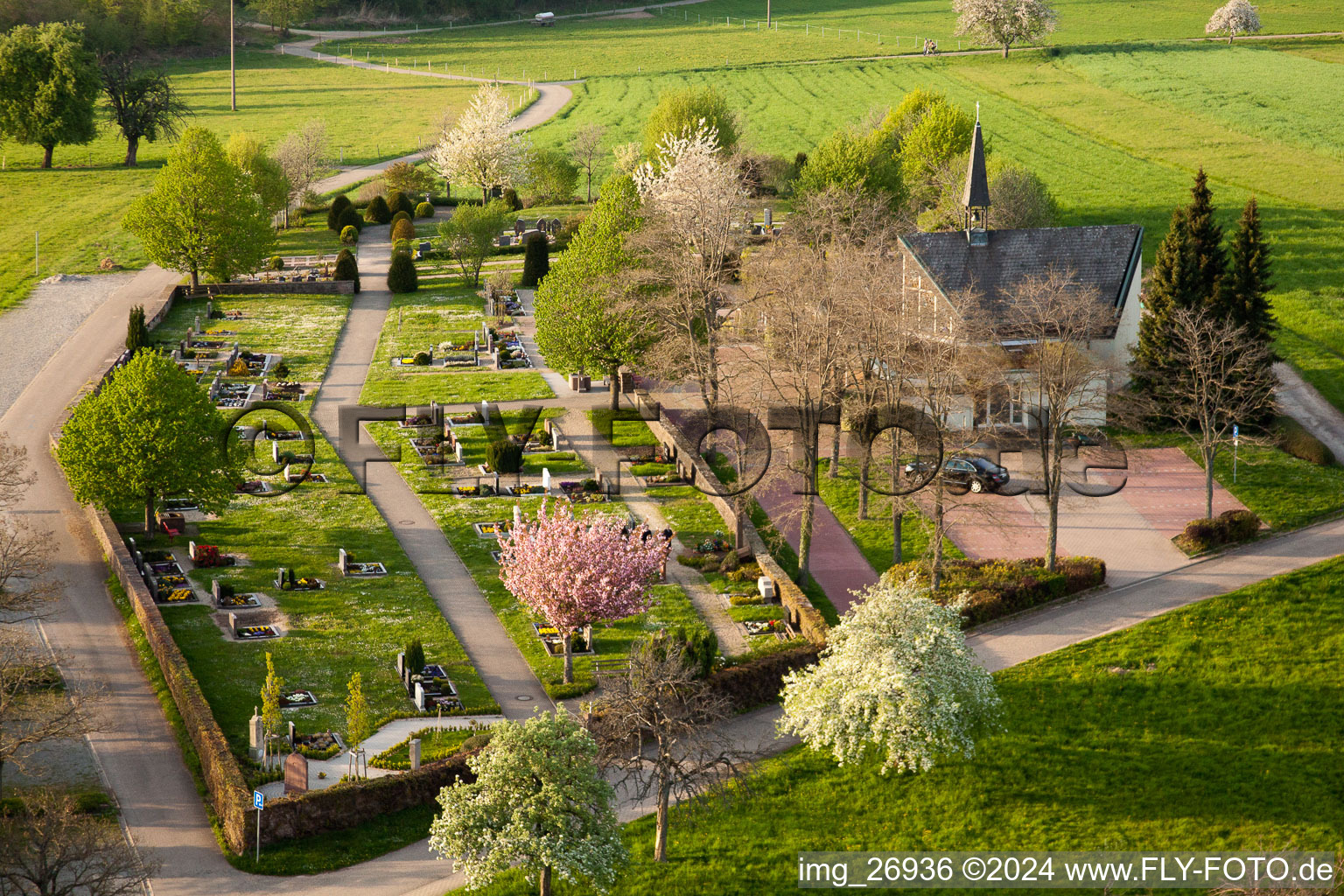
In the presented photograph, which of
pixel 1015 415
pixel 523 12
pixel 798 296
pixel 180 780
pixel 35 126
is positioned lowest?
pixel 180 780

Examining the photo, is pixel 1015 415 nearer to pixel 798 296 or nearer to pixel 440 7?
pixel 798 296

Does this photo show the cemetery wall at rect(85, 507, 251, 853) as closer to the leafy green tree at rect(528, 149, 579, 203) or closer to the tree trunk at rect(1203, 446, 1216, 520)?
the tree trunk at rect(1203, 446, 1216, 520)

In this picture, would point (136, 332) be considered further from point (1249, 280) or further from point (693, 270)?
point (1249, 280)

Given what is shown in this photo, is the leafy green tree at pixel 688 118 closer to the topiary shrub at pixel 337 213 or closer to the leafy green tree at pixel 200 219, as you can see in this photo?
the topiary shrub at pixel 337 213

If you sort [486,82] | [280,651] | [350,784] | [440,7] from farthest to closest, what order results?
[440,7], [486,82], [280,651], [350,784]

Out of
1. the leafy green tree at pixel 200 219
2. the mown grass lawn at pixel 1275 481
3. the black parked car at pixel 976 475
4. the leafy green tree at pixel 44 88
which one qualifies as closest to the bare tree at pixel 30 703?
the black parked car at pixel 976 475

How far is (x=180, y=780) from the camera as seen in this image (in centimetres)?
3850

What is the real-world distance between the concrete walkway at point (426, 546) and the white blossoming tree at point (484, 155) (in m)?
27.9

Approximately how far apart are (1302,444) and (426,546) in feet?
118

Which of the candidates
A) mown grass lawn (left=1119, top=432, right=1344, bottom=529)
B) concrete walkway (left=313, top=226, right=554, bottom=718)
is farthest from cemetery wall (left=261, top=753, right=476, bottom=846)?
mown grass lawn (left=1119, top=432, right=1344, bottom=529)

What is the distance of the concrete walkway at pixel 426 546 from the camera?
144 feet

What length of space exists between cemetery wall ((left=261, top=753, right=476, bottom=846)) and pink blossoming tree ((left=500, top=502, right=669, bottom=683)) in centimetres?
621

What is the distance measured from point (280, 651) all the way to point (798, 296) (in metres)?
21.6

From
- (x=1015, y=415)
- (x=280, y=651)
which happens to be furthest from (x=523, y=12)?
(x=280, y=651)
